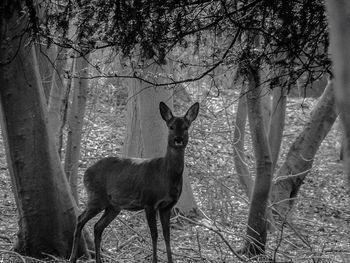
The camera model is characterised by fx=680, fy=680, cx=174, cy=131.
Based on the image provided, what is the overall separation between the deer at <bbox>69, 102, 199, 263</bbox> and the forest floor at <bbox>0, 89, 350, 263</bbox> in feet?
1.70

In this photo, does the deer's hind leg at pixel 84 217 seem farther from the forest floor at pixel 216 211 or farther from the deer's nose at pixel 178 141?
the deer's nose at pixel 178 141

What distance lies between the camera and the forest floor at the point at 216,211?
9.06 metres

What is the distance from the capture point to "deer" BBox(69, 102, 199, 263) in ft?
27.5

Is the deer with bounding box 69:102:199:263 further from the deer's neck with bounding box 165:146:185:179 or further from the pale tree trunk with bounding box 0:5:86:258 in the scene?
the pale tree trunk with bounding box 0:5:86:258

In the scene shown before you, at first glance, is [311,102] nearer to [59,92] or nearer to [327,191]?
[327,191]

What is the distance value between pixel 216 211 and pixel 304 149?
2140mm

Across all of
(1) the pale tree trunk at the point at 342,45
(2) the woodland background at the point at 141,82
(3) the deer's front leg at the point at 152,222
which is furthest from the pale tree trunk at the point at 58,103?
(1) the pale tree trunk at the point at 342,45

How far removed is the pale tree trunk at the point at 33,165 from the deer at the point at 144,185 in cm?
31

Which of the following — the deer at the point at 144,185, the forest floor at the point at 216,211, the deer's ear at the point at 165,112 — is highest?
the deer's ear at the point at 165,112

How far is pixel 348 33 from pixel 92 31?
4.95m

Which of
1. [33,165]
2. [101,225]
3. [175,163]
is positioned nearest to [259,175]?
[175,163]

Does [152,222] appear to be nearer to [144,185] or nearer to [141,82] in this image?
[144,185]

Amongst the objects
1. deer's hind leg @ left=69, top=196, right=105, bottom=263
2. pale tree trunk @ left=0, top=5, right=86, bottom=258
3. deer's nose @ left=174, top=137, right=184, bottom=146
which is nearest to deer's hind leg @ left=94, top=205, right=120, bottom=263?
deer's hind leg @ left=69, top=196, right=105, bottom=263

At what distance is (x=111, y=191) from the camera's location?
8891 millimetres
